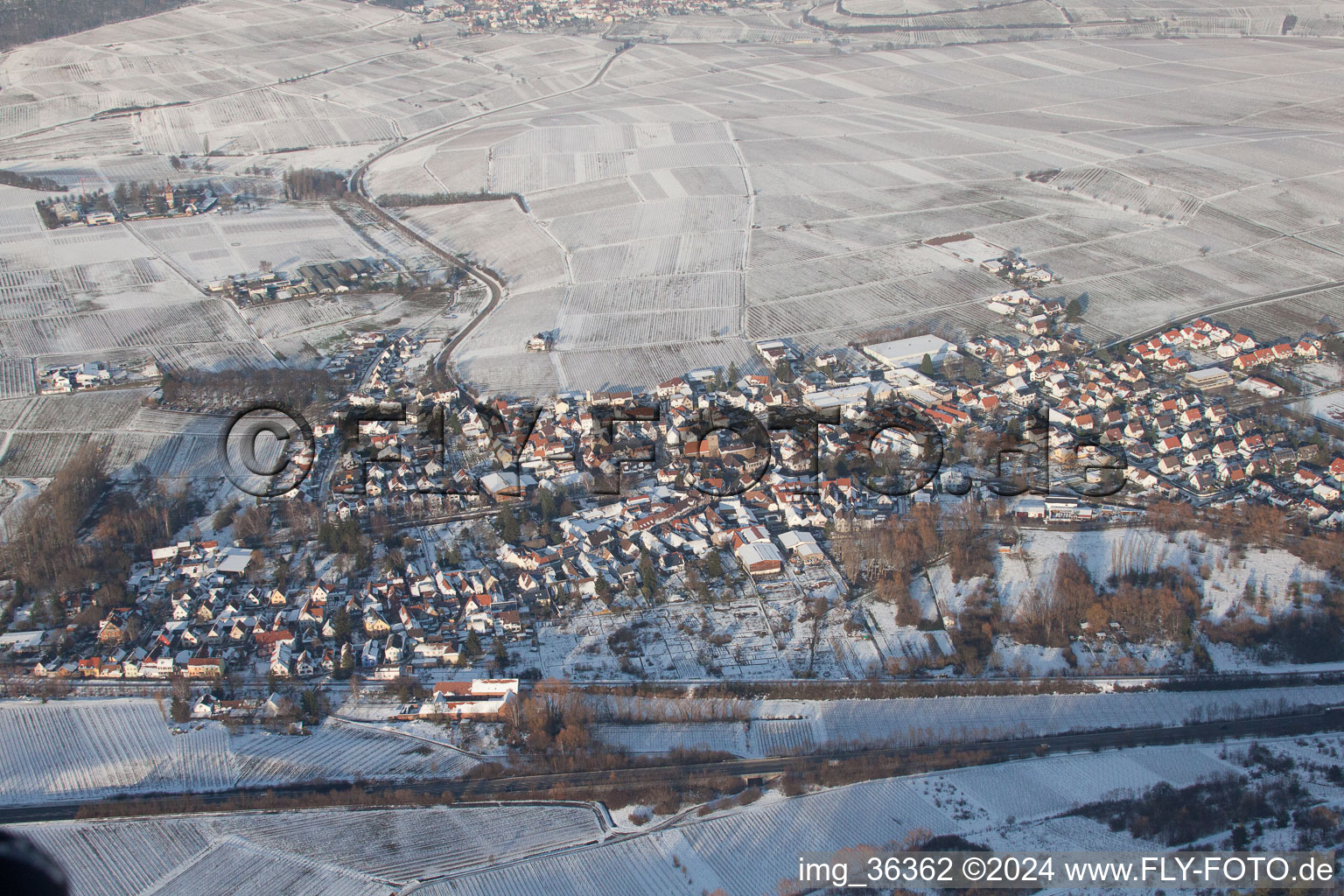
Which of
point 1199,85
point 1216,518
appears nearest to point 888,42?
point 1199,85

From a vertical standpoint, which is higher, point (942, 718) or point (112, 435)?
point (112, 435)

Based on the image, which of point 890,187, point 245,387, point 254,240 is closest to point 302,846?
point 245,387

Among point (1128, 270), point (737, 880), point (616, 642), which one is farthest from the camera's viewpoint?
point (1128, 270)

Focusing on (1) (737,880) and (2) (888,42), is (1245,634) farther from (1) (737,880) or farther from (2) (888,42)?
(2) (888,42)

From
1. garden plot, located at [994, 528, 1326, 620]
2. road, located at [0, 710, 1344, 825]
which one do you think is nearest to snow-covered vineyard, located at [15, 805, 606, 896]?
road, located at [0, 710, 1344, 825]

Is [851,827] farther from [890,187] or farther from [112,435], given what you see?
[890,187]

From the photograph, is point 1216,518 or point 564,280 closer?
point 1216,518

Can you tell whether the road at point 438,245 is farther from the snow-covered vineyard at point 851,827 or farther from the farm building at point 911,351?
the snow-covered vineyard at point 851,827

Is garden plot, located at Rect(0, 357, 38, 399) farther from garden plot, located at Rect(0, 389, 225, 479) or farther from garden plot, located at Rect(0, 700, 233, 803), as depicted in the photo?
garden plot, located at Rect(0, 700, 233, 803)
